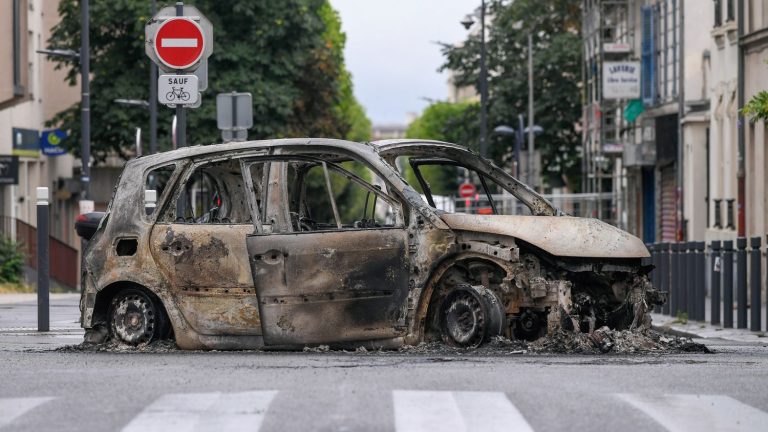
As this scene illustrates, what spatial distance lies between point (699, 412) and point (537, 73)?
68.1m

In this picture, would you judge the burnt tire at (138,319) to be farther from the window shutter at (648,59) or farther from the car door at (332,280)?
the window shutter at (648,59)

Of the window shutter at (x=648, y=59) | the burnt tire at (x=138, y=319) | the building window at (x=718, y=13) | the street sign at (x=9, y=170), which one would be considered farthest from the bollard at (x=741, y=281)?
the window shutter at (x=648, y=59)

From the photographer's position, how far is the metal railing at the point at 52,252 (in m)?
43.8

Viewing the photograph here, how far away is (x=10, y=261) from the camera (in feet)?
130

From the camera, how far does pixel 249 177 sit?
48.4 feet

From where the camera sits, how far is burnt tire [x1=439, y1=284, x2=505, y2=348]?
13680 mm

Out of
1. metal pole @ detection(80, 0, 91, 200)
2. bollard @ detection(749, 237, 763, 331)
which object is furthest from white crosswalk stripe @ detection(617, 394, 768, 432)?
metal pole @ detection(80, 0, 91, 200)

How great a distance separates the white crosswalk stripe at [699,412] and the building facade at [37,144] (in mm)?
33043

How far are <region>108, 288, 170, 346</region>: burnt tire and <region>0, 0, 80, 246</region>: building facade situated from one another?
27.5 metres

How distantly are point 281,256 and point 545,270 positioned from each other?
2.03 m

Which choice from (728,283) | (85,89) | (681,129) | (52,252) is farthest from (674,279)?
(52,252)

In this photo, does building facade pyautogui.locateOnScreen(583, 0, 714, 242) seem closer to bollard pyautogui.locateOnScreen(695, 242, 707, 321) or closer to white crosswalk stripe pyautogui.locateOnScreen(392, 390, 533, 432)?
bollard pyautogui.locateOnScreen(695, 242, 707, 321)

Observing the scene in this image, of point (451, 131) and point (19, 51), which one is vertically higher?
point (451, 131)

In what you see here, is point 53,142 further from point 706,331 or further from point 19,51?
point 706,331
